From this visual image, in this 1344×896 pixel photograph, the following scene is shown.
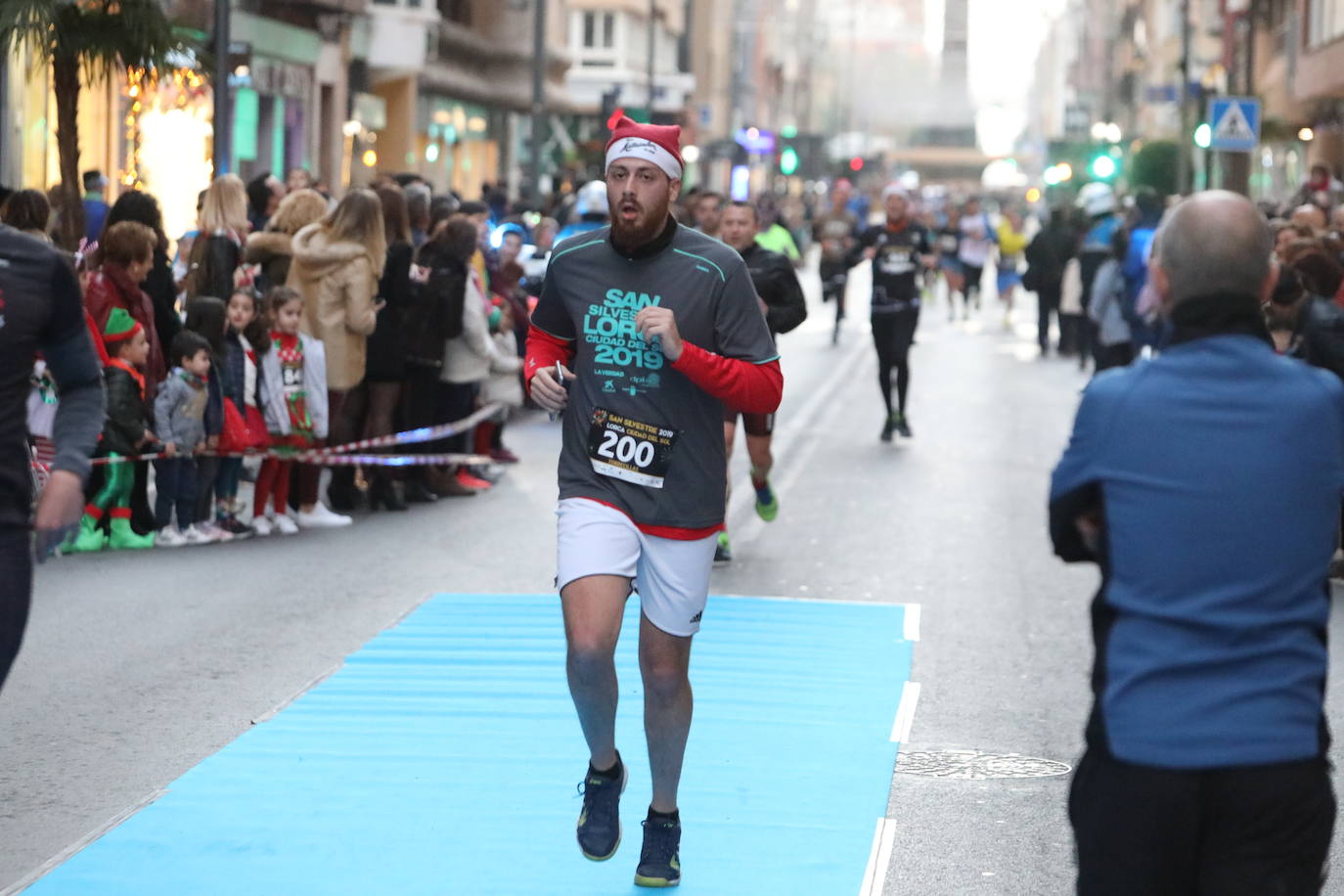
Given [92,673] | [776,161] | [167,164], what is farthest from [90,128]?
[776,161]

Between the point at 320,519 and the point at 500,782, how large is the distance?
20.3 ft

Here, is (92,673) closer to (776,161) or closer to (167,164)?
(167,164)

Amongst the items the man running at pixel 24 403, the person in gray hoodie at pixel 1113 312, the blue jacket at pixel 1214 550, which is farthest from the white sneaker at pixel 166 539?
the person in gray hoodie at pixel 1113 312

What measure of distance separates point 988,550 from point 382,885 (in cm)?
724

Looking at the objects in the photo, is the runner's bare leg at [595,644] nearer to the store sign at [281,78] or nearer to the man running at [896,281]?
the man running at [896,281]

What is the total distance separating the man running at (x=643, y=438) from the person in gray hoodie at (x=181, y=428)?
619 centimetres

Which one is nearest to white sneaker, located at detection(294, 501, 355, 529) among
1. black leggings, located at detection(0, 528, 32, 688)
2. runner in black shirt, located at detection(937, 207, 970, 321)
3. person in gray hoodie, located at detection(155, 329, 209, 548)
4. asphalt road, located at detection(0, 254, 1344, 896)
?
asphalt road, located at detection(0, 254, 1344, 896)

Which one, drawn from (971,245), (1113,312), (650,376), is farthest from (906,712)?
(971,245)

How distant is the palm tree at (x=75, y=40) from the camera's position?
49.3ft

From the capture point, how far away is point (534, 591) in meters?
11.2

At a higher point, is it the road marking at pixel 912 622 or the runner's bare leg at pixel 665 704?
the runner's bare leg at pixel 665 704

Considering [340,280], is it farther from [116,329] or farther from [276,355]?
[116,329]

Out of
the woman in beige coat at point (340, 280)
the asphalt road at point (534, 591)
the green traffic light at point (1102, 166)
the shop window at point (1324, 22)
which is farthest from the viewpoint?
the green traffic light at point (1102, 166)

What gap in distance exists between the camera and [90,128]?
26.2 m
